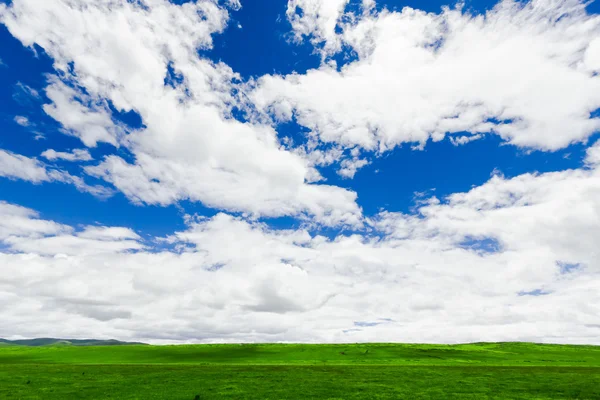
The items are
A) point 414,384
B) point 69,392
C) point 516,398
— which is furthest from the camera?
point 414,384

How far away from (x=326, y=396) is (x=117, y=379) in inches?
1331

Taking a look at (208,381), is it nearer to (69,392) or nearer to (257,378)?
(257,378)

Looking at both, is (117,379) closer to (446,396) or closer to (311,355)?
(446,396)

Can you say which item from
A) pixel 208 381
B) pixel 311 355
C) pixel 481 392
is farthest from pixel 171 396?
pixel 311 355

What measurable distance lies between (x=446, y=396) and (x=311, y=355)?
8844 cm

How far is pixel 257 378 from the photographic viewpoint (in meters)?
55.5

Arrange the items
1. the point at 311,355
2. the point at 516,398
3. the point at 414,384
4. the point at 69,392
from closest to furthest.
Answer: the point at 516,398 < the point at 69,392 < the point at 414,384 < the point at 311,355

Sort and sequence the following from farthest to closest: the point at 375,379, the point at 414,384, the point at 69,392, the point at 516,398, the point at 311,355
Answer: the point at 311,355, the point at 375,379, the point at 414,384, the point at 69,392, the point at 516,398

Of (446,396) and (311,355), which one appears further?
(311,355)

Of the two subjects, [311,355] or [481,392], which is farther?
[311,355]

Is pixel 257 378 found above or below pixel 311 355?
below

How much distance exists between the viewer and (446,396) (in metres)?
41.6

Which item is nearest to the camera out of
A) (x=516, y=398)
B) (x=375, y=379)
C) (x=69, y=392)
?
(x=516, y=398)

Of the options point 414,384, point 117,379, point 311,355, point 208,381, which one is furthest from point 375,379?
point 311,355
